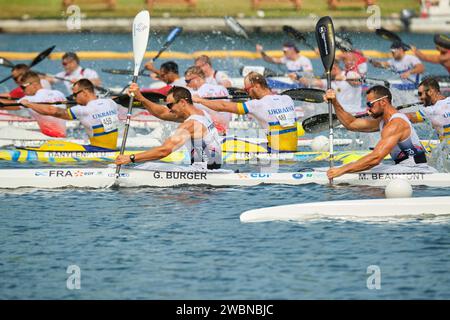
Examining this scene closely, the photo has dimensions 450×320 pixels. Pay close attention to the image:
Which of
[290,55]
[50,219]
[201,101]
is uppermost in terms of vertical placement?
[290,55]

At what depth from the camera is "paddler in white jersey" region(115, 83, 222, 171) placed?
69.1 feet

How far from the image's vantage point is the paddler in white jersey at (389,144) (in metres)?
20.5

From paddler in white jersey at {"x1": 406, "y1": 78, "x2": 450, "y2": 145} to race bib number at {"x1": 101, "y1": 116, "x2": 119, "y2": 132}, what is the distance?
6.22 meters

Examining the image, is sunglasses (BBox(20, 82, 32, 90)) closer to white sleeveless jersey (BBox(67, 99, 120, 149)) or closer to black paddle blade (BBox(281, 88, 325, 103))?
white sleeveless jersey (BBox(67, 99, 120, 149))

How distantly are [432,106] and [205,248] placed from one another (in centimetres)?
706

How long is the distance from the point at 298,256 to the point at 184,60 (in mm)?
35578

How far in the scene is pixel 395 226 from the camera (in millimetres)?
18344

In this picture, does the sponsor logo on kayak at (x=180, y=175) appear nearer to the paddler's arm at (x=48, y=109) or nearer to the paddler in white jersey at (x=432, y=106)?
the paddler's arm at (x=48, y=109)

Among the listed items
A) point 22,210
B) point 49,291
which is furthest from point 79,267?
point 22,210

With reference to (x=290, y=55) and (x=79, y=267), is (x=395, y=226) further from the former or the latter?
(x=290, y=55)

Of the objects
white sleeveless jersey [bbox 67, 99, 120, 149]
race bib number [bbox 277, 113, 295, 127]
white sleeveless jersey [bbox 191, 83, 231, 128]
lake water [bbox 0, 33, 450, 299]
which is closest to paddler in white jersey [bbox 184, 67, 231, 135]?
white sleeveless jersey [bbox 191, 83, 231, 128]

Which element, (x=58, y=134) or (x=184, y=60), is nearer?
(x=58, y=134)

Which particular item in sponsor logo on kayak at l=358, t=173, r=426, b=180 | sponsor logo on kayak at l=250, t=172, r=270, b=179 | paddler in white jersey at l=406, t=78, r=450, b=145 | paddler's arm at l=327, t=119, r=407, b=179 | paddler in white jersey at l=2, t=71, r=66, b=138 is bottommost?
sponsor logo on kayak at l=358, t=173, r=426, b=180

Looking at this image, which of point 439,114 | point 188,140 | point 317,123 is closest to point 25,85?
point 317,123
